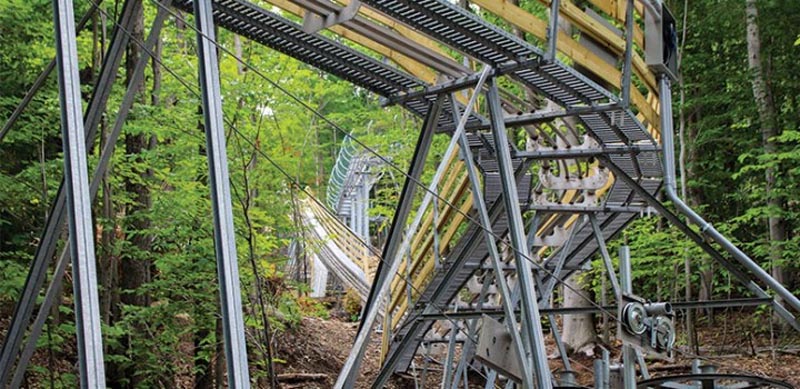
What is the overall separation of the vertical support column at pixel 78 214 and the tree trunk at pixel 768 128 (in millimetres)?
12791

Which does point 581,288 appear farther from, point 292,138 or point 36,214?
point 36,214

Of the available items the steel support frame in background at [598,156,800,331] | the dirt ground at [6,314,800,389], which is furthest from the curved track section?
the dirt ground at [6,314,800,389]

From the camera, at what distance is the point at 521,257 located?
566 centimetres

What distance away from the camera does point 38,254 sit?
478cm

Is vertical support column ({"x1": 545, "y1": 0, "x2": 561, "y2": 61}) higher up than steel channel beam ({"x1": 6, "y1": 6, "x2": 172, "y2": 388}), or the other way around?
vertical support column ({"x1": 545, "y1": 0, "x2": 561, "y2": 61})

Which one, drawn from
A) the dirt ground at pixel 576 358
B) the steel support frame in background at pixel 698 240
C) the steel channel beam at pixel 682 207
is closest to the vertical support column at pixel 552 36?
the steel channel beam at pixel 682 207

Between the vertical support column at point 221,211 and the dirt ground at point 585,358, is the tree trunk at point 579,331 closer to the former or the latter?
the dirt ground at point 585,358

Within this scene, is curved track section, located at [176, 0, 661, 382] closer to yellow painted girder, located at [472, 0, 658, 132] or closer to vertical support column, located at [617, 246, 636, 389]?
yellow painted girder, located at [472, 0, 658, 132]

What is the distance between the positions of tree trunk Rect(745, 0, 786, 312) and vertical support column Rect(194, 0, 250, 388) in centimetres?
1225

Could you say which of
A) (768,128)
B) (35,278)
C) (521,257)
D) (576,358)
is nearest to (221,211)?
(35,278)

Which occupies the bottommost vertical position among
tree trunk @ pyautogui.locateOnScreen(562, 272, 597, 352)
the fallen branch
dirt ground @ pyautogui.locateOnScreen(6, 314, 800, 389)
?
the fallen branch

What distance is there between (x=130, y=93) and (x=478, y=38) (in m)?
2.11

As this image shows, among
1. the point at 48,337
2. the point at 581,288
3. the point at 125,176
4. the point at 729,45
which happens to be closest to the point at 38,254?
the point at 48,337

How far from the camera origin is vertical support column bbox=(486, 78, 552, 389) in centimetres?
552
